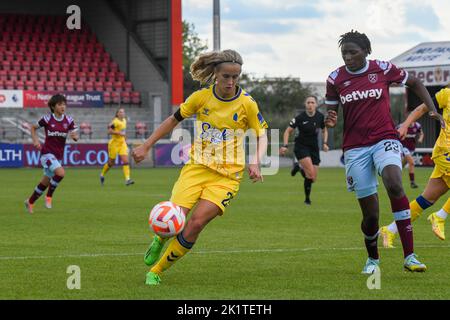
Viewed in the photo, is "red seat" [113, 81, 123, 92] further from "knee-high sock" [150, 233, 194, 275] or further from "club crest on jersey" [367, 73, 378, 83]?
"knee-high sock" [150, 233, 194, 275]

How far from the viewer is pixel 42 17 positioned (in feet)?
168

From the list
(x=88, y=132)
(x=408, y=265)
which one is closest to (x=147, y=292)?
(x=408, y=265)

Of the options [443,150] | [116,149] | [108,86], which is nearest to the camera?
[443,150]

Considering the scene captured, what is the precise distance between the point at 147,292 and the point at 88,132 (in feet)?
119

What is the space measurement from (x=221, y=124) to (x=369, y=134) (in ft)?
5.09

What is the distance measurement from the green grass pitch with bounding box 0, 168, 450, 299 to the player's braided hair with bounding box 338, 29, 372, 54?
7.38ft

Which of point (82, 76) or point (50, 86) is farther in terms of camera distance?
point (82, 76)

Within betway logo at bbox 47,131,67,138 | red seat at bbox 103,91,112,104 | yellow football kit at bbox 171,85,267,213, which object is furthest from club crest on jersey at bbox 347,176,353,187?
red seat at bbox 103,91,112,104

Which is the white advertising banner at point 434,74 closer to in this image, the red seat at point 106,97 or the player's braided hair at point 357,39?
the red seat at point 106,97

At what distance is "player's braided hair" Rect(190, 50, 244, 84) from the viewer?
9094mm

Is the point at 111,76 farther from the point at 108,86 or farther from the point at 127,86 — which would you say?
the point at 108,86

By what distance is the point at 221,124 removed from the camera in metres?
9.16

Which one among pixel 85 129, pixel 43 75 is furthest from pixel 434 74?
pixel 43 75

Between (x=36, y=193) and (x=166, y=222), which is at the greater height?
(x=166, y=222)
